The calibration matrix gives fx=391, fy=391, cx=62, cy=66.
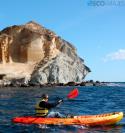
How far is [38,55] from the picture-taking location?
8281 centimetres

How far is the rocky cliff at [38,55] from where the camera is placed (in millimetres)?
78125

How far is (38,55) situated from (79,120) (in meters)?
61.5

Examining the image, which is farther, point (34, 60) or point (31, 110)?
point (34, 60)

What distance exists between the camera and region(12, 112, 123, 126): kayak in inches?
825

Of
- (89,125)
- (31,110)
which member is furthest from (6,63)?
(89,125)

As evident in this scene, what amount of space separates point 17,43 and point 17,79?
562 inches

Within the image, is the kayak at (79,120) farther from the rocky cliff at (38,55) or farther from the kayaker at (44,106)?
the rocky cliff at (38,55)

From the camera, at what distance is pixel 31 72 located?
253ft

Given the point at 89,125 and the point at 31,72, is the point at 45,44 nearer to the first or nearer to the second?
the point at 31,72

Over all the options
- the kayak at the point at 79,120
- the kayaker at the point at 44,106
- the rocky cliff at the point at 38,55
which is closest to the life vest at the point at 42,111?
the kayaker at the point at 44,106

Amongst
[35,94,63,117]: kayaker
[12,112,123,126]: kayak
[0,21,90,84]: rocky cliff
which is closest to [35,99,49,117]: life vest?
[35,94,63,117]: kayaker

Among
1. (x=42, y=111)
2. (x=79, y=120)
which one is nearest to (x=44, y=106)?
(x=42, y=111)

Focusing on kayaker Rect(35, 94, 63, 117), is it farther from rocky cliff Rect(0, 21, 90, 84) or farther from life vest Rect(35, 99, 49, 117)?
rocky cliff Rect(0, 21, 90, 84)

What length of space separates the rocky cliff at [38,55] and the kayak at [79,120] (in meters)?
53.6
